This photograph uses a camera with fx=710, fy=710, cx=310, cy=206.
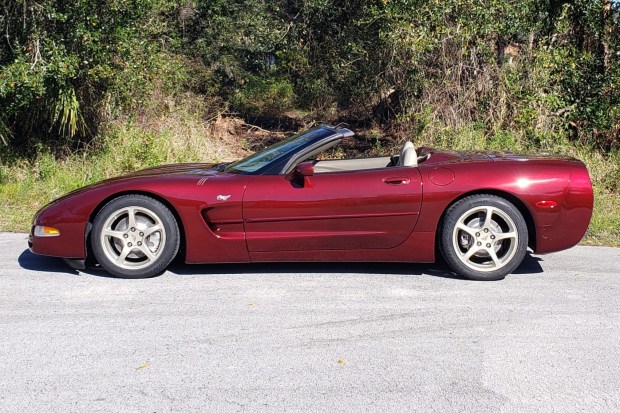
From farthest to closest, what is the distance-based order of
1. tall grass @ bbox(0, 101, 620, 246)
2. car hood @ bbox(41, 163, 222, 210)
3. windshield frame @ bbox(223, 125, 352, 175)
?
tall grass @ bbox(0, 101, 620, 246), car hood @ bbox(41, 163, 222, 210), windshield frame @ bbox(223, 125, 352, 175)

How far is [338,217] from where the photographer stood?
218 inches

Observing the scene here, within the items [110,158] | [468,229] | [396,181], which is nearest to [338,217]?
[396,181]

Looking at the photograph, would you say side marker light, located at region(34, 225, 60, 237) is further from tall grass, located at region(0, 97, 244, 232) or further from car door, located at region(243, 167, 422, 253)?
tall grass, located at region(0, 97, 244, 232)

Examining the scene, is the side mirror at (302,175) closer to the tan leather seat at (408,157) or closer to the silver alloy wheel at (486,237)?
the tan leather seat at (408,157)

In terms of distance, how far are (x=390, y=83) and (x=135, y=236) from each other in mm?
7627

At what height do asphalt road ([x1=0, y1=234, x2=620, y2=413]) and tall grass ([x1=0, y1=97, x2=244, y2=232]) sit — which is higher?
tall grass ([x1=0, y1=97, x2=244, y2=232])

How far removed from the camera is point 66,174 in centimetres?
1050

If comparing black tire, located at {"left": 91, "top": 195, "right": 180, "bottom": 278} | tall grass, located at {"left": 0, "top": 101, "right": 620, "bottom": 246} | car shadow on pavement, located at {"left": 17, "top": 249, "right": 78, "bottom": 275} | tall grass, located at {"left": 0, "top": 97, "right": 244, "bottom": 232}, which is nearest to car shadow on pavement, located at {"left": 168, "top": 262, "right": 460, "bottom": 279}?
black tire, located at {"left": 91, "top": 195, "right": 180, "bottom": 278}

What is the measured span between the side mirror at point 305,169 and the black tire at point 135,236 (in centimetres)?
107

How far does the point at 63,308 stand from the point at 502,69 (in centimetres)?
824

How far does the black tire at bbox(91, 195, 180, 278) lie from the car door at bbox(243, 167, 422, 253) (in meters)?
0.65

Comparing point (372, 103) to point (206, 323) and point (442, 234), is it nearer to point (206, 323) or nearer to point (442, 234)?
point (442, 234)

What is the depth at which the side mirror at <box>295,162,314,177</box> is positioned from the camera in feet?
18.2

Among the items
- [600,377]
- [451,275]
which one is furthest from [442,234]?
[600,377]
